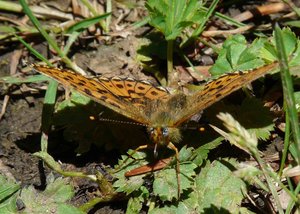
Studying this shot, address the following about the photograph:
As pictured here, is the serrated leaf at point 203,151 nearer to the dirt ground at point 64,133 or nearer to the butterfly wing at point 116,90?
the butterfly wing at point 116,90

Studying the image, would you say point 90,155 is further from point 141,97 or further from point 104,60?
point 104,60

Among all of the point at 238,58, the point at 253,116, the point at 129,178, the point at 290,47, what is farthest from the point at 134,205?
the point at 290,47

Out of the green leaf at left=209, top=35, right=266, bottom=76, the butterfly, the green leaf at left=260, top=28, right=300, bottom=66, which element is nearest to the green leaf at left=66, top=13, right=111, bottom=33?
the butterfly

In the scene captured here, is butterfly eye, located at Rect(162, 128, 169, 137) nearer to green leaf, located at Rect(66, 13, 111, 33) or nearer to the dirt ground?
the dirt ground

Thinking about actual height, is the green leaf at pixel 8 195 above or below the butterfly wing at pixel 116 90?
below

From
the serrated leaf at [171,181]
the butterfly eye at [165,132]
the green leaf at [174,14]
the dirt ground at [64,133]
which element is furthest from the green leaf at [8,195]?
the green leaf at [174,14]

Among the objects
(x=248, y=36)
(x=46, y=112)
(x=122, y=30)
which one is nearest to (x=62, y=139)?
(x=46, y=112)

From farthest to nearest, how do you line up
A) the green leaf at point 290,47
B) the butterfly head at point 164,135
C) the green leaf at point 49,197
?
the green leaf at point 290,47
the green leaf at point 49,197
the butterfly head at point 164,135

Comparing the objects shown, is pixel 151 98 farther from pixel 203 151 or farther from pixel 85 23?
pixel 85 23
